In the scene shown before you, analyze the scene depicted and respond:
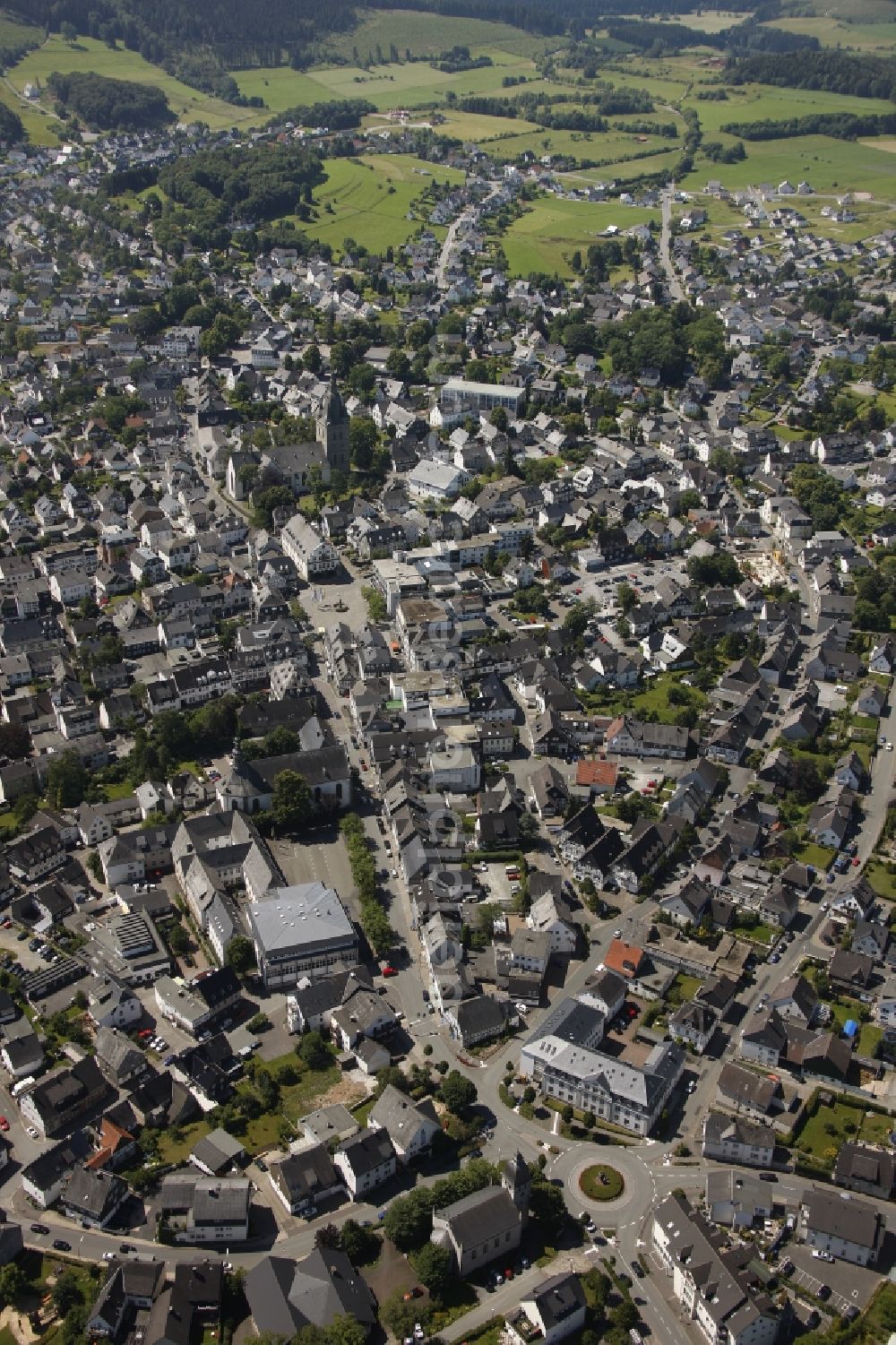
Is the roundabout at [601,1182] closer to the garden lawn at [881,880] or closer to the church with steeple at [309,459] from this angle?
the garden lawn at [881,880]

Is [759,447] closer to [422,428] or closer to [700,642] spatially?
[422,428]

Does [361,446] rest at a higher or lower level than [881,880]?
higher

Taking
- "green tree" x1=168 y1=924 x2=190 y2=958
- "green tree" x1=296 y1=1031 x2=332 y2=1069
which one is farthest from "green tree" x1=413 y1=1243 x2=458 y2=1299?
"green tree" x1=168 y1=924 x2=190 y2=958

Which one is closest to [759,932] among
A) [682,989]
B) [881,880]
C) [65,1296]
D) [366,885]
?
[682,989]

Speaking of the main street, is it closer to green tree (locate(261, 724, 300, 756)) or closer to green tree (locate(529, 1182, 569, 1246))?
green tree (locate(529, 1182, 569, 1246))

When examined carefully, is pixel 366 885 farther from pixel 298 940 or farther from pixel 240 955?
pixel 240 955

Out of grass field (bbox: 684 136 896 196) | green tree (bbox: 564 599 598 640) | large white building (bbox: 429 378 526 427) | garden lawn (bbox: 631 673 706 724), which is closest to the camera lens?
garden lawn (bbox: 631 673 706 724)

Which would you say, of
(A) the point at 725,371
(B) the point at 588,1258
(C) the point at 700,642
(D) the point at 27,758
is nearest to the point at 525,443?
(A) the point at 725,371
